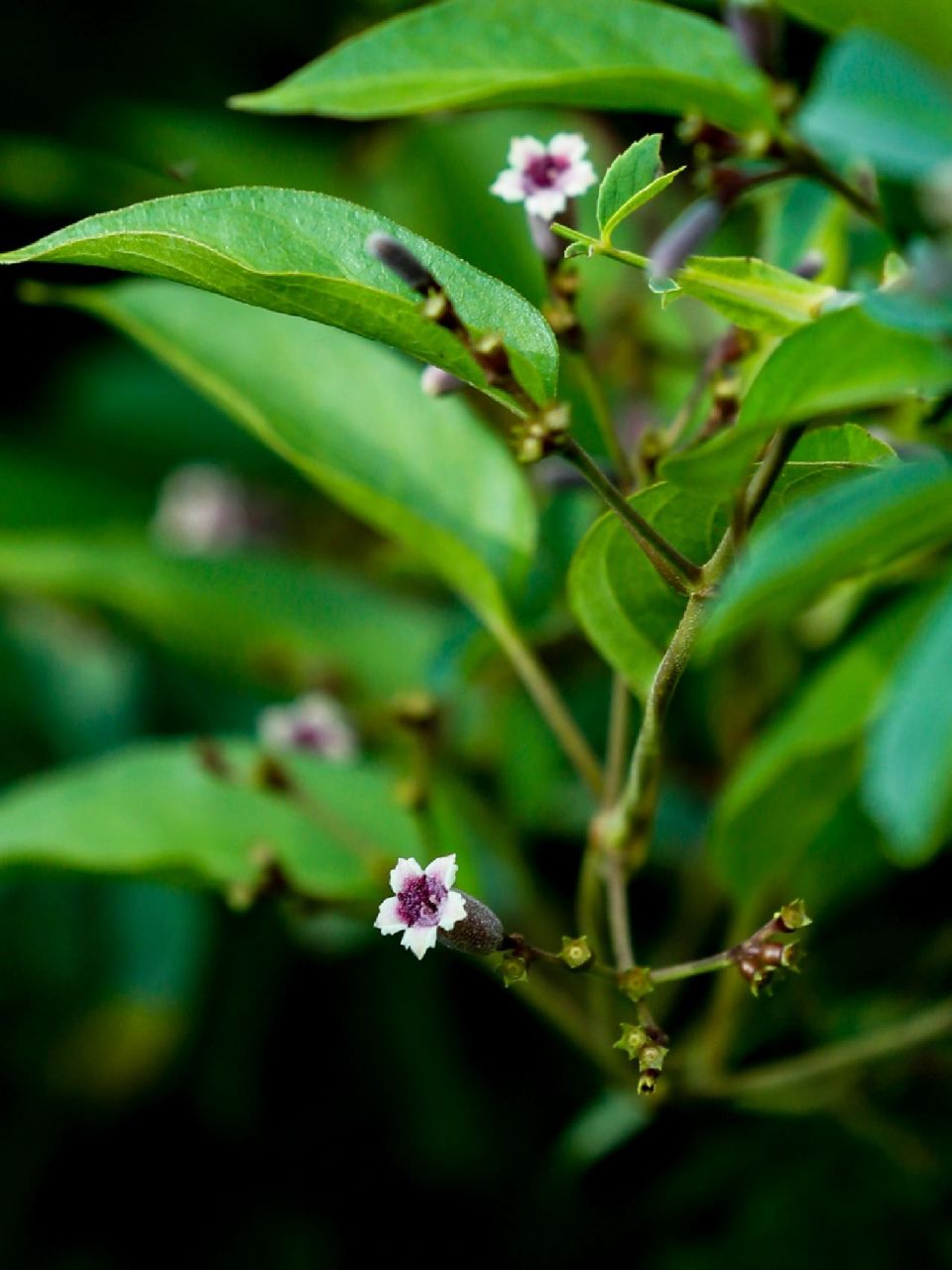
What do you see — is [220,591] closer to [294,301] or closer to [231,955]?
[231,955]

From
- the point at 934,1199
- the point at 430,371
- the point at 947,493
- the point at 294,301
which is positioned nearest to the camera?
the point at 947,493

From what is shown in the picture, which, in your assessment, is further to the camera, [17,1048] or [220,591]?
[17,1048]

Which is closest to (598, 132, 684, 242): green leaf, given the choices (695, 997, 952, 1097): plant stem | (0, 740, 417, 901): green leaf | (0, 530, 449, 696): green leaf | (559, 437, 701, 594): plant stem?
(559, 437, 701, 594): plant stem

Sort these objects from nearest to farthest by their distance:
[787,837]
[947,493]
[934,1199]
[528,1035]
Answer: [947,493], [787,837], [934,1199], [528,1035]

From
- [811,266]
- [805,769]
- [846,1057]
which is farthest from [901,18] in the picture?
[846,1057]

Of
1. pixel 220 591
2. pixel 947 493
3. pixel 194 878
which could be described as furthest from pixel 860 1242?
pixel 947 493

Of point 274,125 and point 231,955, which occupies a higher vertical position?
point 274,125

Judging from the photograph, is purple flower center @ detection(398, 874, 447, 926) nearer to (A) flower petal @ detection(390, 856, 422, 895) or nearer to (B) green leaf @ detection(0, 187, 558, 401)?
(A) flower petal @ detection(390, 856, 422, 895)
